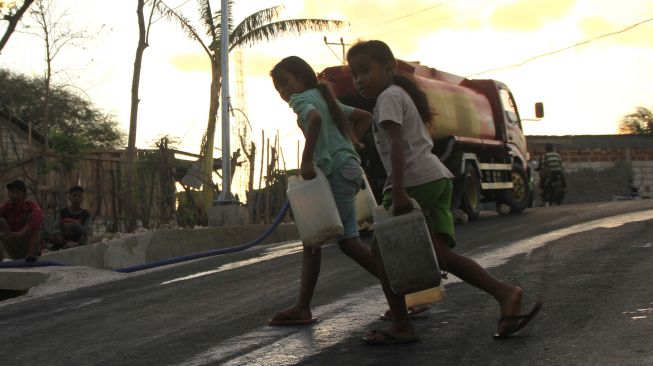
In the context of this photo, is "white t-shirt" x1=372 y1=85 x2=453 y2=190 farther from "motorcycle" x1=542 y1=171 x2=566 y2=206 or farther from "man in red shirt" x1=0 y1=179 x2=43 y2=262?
"motorcycle" x1=542 y1=171 x2=566 y2=206

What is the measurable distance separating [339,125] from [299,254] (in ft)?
19.1

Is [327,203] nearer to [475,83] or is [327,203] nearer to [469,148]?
[469,148]

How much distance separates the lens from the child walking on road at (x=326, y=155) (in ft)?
21.4

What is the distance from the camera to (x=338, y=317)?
6.82 m

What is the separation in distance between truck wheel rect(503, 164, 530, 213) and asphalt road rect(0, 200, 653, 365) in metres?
9.11

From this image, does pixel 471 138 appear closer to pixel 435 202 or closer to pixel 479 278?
pixel 435 202

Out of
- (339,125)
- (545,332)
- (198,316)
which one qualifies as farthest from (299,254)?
(545,332)

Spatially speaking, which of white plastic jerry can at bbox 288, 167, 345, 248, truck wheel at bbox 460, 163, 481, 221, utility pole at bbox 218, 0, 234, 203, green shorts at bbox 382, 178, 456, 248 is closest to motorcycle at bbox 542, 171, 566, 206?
truck wheel at bbox 460, 163, 481, 221

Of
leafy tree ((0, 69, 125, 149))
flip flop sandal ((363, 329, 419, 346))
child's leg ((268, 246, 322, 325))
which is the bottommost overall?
flip flop sandal ((363, 329, 419, 346))

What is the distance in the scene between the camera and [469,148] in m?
18.5

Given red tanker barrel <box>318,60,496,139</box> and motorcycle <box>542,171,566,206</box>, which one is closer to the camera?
red tanker barrel <box>318,60,496,139</box>

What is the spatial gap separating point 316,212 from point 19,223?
26.5 ft

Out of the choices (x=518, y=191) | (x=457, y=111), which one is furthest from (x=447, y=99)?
(x=518, y=191)

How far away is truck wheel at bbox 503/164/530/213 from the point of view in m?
20.8
